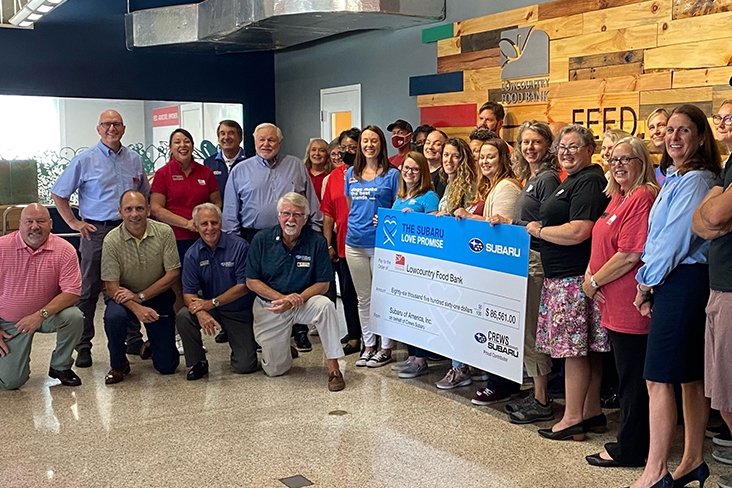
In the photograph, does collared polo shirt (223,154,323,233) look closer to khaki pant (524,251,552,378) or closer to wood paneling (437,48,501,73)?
wood paneling (437,48,501,73)

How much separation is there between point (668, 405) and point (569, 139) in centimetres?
133

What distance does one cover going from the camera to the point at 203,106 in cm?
961

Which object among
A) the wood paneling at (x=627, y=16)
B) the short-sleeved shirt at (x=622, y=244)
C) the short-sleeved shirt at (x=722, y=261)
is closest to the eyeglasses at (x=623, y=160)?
the short-sleeved shirt at (x=622, y=244)

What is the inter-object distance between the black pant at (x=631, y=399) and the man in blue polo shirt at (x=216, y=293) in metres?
2.59

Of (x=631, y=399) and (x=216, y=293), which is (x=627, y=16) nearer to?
(x=631, y=399)

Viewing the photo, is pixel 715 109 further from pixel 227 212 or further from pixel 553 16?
pixel 227 212

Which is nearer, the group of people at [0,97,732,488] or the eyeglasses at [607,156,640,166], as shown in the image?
the group of people at [0,97,732,488]

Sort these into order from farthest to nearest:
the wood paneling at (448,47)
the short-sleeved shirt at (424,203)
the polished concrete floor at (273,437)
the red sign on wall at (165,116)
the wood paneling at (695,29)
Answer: the red sign on wall at (165,116) → the wood paneling at (448,47) → the short-sleeved shirt at (424,203) → the wood paneling at (695,29) → the polished concrete floor at (273,437)

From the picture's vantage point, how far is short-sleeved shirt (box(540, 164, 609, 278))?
12.3ft

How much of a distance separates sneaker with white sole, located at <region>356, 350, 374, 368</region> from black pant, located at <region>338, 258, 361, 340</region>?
427mm

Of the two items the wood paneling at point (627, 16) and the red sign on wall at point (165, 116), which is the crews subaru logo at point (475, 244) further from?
the red sign on wall at point (165, 116)

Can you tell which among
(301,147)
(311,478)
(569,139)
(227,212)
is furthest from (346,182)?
(301,147)

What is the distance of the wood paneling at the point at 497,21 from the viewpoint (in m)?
6.18

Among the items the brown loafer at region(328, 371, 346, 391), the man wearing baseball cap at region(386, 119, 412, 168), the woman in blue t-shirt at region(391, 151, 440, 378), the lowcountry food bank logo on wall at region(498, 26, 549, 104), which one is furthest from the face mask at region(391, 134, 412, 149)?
the brown loafer at region(328, 371, 346, 391)
